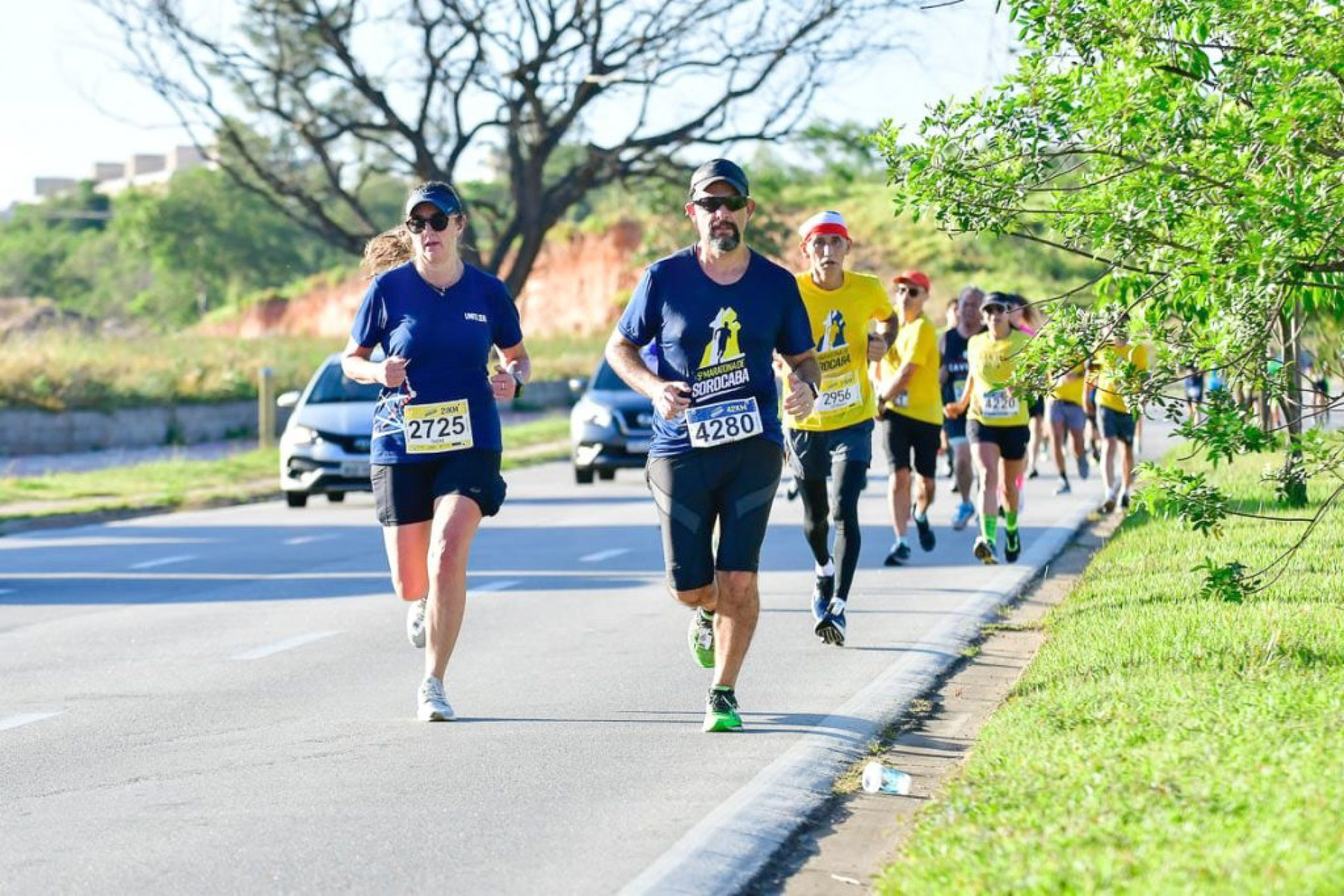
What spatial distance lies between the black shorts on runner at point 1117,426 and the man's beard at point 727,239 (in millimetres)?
10702

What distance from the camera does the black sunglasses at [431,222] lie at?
8406 millimetres

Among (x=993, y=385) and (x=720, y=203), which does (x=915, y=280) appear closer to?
(x=993, y=385)

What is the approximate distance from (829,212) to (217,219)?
10315 cm

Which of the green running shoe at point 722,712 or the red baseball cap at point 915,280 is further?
the red baseball cap at point 915,280

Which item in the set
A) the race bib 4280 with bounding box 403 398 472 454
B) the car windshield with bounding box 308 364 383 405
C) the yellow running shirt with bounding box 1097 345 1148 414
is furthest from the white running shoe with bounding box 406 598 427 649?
the car windshield with bounding box 308 364 383 405

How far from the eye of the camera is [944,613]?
11586mm

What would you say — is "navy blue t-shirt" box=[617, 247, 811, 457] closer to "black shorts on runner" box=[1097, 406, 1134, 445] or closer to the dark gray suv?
"black shorts on runner" box=[1097, 406, 1134, 445]

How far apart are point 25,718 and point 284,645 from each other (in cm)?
249

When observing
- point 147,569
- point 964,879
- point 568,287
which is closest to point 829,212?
point 964,879

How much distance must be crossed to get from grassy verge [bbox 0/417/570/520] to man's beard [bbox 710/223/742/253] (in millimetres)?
14087

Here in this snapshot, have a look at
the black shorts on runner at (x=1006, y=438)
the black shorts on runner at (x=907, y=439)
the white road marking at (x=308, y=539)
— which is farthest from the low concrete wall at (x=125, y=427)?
the black shorts on runner at (x=907, y=439)

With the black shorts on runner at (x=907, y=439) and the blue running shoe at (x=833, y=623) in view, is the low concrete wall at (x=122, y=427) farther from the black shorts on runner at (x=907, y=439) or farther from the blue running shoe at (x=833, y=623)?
the blue running shoe at (x=833, y=623)

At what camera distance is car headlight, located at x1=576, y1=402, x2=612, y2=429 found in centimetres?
2466

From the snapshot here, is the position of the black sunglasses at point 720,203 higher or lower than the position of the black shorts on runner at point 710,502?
higher
